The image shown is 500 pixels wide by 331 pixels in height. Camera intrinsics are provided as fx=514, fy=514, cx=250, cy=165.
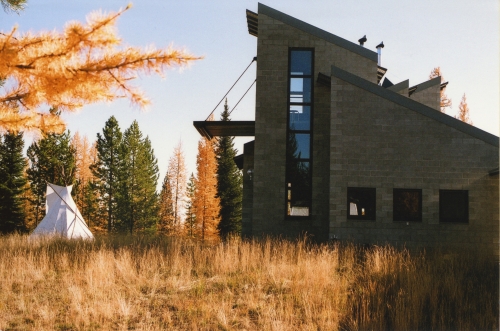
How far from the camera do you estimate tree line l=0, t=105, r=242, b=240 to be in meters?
41.5

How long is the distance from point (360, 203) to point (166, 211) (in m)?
38.3

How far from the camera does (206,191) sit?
147 feet

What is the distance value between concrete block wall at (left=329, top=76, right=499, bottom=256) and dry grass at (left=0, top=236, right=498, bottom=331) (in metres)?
3.69

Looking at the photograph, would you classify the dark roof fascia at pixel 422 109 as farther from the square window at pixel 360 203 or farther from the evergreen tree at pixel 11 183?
the evergreen tree at pixel 11 183

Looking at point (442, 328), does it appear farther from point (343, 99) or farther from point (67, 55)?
point (343, 99)

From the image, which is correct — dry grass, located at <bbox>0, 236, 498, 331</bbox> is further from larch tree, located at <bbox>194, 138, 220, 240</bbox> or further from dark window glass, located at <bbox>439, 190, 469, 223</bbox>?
larch tree, located at <bbox>194, 138, 220, 240</bbox>

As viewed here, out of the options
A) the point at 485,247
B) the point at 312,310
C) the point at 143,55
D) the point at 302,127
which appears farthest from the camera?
the point at 302,127

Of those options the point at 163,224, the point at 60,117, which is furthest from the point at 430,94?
the point at 163,224

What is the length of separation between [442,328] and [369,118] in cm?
941

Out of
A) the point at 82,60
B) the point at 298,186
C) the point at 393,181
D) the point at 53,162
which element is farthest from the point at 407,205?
the point at 53,162

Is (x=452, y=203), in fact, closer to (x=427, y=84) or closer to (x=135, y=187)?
(x=427, y=84)

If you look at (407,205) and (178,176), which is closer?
(407,205)

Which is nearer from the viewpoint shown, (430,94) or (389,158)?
(389,158)

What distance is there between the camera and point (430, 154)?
16641 millimetres
